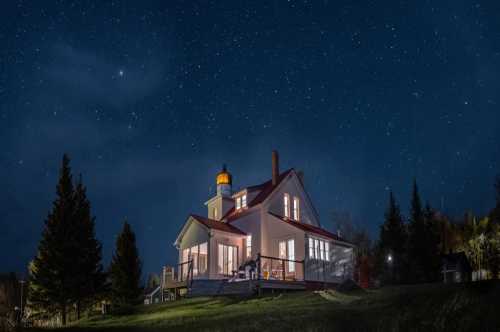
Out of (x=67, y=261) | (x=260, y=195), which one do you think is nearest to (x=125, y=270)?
(x=67, y=261)

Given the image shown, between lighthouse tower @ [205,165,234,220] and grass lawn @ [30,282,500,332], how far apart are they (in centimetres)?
1736

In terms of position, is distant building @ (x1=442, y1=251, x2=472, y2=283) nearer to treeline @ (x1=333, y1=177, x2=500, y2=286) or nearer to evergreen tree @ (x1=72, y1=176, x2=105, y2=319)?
treeline @ (x1=333, y1=177, x2=500, y2=286)

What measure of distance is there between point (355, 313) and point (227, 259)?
17.7m

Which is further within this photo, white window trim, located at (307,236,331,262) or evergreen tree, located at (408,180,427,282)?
evergreen tree, located at (408,180,427,282)

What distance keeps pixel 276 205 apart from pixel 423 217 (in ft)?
50.9

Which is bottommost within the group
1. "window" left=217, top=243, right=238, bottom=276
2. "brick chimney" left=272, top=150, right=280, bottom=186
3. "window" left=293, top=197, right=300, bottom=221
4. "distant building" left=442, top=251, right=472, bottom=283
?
"distant building" left=442, top=251, right=472, bottom=283

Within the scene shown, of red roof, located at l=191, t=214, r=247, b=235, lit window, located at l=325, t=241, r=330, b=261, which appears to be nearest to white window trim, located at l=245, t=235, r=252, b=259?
red roof, located at l=191, t=214, r=247, b=235

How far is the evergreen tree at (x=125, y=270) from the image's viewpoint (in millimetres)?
33875

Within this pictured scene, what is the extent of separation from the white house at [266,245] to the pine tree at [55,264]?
6.14 meters

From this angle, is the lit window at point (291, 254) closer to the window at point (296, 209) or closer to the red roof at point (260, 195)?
the red roof at point (260, 195)

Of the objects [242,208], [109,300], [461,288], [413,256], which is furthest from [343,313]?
[413,256]

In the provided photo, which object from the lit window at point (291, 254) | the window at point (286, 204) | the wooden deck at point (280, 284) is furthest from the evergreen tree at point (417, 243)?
the wooden deck at point (280, 284)

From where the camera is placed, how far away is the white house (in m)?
29.3

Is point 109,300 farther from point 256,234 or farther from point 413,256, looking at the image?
point 413,256
